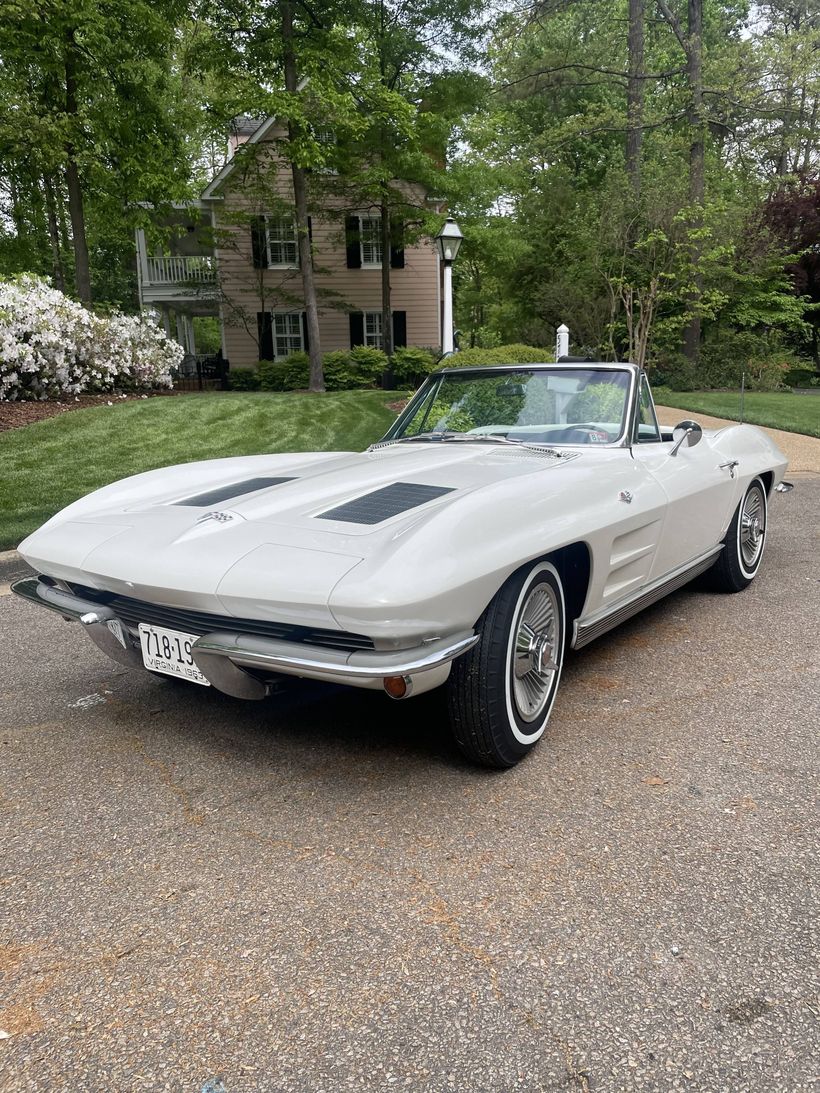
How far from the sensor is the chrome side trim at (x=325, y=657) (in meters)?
2.24

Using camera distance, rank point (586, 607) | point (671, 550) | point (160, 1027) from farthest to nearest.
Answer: point (671, 550) → point (586, 607) → point (160, 1027)

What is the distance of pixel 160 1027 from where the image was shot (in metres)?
1.68

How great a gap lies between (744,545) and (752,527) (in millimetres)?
142

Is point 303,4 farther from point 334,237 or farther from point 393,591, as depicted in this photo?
point 393,591

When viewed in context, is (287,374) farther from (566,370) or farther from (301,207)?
(566,370)

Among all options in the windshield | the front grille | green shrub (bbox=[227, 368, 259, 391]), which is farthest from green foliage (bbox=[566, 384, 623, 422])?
green shrub (bbox=[227, 368, 259, 391])

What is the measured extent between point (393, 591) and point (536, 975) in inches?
38.4

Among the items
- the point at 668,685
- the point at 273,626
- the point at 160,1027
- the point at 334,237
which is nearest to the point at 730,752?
the point at 668,685

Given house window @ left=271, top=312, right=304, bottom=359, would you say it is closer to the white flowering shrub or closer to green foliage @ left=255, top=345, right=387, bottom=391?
green foliage @ left=255, top=345, right=387, bottom=391

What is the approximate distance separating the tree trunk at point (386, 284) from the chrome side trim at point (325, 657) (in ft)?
64.3

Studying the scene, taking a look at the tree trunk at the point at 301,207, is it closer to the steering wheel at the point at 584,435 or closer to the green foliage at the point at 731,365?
the green foliage at the point at 731,365

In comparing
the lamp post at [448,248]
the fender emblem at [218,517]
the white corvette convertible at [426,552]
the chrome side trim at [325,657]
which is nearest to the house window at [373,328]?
the lamp post at [448,248]

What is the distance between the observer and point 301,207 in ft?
59.4

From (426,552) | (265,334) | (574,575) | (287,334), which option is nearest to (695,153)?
(287,334)
